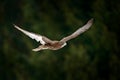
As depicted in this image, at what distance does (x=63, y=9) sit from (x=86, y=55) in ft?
1.89

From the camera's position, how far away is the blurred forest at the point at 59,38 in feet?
15.3

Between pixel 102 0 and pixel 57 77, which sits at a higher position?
pixel 102 0

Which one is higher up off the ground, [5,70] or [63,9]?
[63,9]

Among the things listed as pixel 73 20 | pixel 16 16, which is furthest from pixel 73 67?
pixel 16 16

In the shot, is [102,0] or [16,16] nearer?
[102,0]

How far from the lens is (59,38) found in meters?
4.57

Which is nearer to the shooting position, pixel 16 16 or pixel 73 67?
pixel 73 67

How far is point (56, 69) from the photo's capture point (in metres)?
4.71

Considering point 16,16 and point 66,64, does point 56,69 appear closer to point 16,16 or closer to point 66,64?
point 66,64

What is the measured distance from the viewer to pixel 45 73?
15.6ft

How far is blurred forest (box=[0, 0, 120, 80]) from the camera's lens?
4672mm

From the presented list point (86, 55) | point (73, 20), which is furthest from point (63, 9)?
point (86, 55)

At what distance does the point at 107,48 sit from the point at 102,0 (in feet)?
1.41

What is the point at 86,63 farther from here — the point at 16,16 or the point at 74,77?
the point at 16,16
